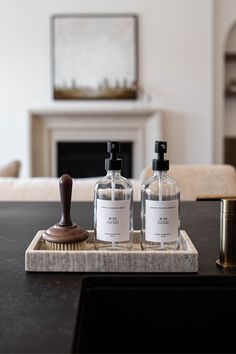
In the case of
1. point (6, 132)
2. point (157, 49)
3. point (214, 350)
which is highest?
point (157, 49)

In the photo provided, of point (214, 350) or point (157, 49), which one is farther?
point (157, 49)

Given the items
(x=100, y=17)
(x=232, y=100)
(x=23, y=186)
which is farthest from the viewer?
(x=232, y=100)

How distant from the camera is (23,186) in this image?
7.24 ft

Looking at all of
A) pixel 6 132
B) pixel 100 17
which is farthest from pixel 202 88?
pixel 6 132

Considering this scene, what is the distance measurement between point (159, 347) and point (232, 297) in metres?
0.17

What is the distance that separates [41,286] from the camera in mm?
899

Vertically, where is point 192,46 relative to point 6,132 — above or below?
above

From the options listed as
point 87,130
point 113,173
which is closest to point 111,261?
point 113,173

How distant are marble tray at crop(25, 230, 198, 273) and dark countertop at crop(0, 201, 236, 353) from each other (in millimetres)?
18

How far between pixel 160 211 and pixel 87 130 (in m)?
A: 4.24

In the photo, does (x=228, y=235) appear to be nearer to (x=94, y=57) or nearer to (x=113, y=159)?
(x=113, y=159)

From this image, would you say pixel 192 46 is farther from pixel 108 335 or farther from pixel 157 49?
pixel 108 335

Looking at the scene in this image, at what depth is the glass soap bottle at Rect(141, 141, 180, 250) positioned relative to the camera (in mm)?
994

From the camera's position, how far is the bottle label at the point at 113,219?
100 centimetres
